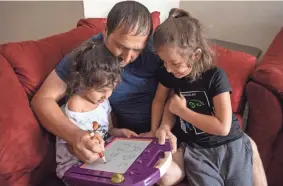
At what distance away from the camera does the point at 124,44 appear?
3.71 ft

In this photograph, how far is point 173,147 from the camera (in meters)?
1.19

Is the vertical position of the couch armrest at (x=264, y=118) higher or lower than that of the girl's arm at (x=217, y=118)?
lower

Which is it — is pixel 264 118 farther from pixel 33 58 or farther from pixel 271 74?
pixel 33 58

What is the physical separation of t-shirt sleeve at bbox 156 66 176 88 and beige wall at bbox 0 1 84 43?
4.01 ft

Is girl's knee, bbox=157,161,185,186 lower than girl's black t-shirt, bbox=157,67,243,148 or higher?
lower

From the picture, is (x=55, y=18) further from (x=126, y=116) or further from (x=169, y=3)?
(x=126, y=116)

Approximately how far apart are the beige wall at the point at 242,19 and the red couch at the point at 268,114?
603mm

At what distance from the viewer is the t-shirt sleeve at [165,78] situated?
1.26 m

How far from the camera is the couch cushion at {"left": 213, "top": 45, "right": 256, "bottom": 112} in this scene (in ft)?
4.79

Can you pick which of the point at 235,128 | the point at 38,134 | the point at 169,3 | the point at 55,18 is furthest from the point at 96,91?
the point at 55,18

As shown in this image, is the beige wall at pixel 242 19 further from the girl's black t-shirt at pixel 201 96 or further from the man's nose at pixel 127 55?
the man's nose at pixel 127 55

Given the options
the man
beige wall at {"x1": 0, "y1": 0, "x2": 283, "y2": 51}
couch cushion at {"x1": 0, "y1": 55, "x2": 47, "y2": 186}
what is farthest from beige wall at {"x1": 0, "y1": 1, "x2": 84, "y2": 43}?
→ couch cushion at {"x1": 0, "y1": 55, "x2": 47, "y2": 186}

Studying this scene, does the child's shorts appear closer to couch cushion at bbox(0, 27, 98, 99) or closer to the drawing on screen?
the drawing on screen

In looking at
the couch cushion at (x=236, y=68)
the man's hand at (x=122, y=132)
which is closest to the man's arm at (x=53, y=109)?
the man's hand at (x=122, y=132)
